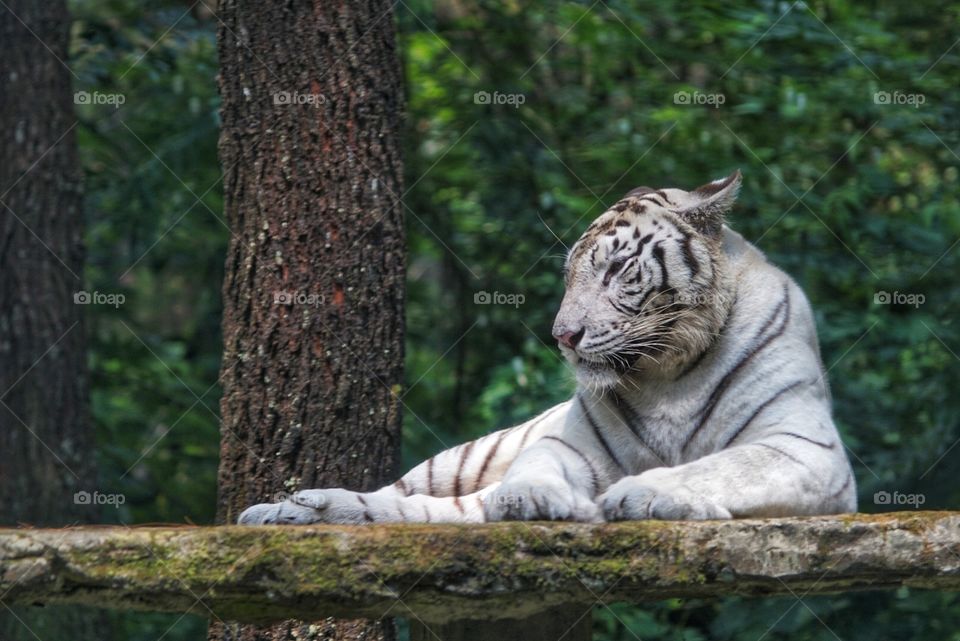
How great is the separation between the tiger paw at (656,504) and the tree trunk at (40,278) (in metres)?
3.86

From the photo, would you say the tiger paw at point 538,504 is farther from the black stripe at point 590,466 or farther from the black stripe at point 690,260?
the black stripe at point 690,260

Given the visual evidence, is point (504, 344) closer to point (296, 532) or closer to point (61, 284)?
point (61, 284)

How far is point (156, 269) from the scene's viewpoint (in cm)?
780

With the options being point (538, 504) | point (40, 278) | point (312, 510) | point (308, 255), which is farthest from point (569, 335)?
point (40, 278)

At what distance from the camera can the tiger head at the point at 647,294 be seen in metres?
3.21

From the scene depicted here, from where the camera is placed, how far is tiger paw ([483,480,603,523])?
2.77 meters

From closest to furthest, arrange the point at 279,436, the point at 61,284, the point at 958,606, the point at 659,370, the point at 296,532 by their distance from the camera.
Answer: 1. the point at 296,532
2. the point at 659,370
3. the point at 279,436
4. the point at 958,606
5. the point at 61,284

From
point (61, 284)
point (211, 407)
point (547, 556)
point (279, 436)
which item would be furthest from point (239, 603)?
point (211, 407)

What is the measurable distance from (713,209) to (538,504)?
1094 millimetres

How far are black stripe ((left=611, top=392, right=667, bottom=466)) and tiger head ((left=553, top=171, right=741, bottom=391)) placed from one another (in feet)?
0.32

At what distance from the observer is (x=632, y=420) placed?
337cm

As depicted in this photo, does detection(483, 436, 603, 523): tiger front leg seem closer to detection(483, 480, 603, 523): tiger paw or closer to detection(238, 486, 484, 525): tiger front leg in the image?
detection(483, 480, 603, 523): tiger paw

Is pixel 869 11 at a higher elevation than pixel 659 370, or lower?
higher

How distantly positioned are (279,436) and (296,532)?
1.13 m
